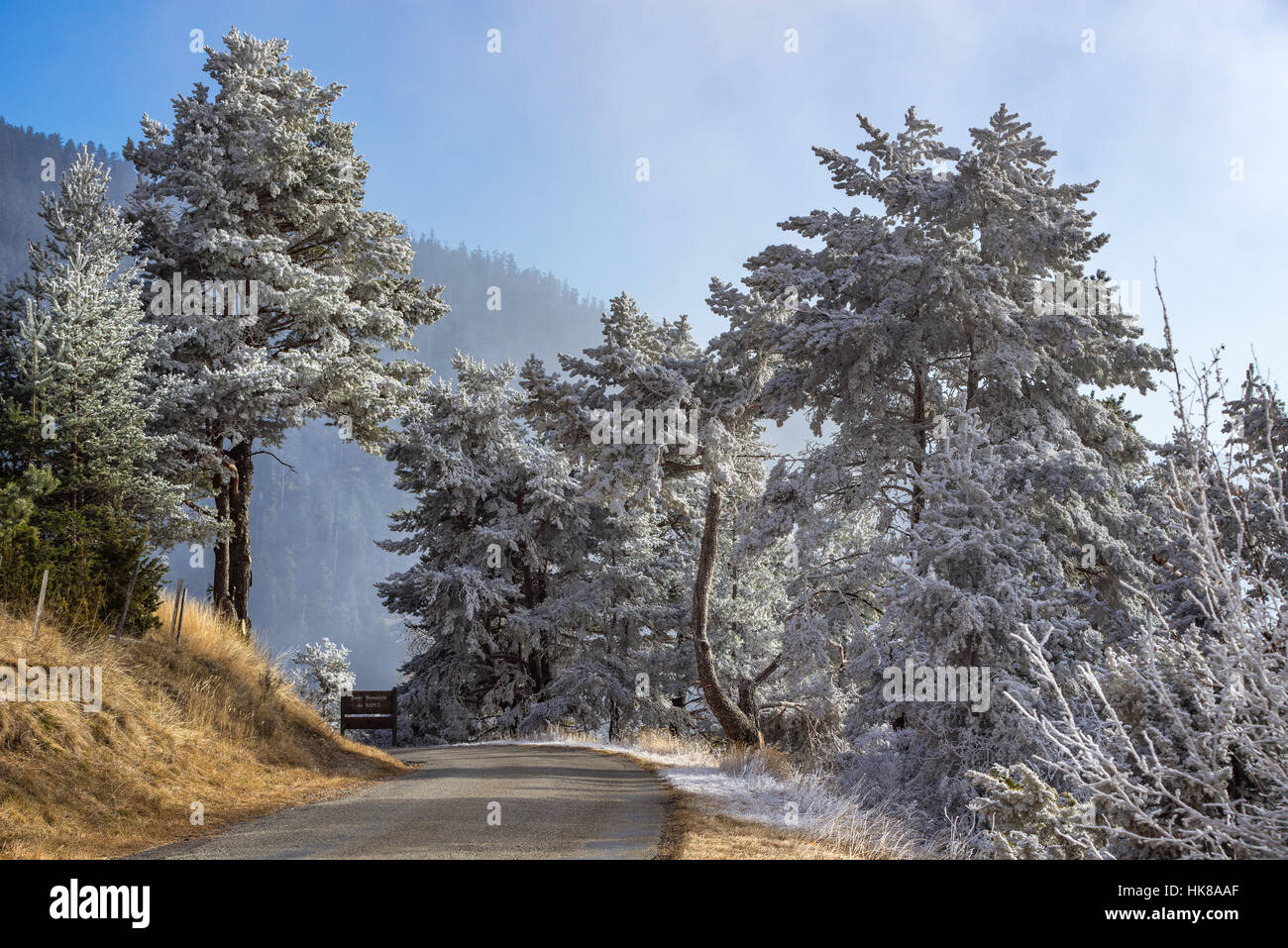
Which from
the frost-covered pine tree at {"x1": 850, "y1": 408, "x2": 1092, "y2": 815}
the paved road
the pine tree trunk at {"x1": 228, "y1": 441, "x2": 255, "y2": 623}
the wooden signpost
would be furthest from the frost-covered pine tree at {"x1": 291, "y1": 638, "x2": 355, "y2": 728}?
the frost-covered pine tree at {"x1": 850, "y1": 408, "x2": 1092, "y2": 815}

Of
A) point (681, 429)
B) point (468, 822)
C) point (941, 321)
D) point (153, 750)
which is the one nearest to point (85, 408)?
point (153, 750)

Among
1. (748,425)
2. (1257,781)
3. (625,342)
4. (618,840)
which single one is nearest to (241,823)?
(618,840)

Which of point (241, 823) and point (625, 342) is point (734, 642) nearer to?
point (625, 342)

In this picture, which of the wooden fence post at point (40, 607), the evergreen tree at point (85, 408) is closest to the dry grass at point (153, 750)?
the wooden fence post at point (40, 607)

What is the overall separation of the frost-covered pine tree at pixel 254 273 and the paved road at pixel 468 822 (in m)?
8.92

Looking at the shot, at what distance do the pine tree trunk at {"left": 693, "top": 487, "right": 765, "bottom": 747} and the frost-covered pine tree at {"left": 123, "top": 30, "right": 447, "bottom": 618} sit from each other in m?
8.04

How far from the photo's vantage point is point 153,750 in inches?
392

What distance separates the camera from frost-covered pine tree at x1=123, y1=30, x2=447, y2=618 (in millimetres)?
18078

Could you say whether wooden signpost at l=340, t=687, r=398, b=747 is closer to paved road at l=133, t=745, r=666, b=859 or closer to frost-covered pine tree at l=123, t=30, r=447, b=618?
frost-covered pine tree at l=123, t=30, r=447, b=618

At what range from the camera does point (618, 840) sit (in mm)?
7734

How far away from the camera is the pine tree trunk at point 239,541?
19.4 m

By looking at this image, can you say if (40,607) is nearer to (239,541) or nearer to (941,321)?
(239,541)

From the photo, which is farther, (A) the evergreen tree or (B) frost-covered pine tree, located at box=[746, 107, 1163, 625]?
(B) frost-covered pine tree, located at box=[746, 107, 1163, 625]
